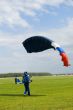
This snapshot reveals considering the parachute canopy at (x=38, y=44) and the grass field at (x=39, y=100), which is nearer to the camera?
the grass field at (x=39, y=100)

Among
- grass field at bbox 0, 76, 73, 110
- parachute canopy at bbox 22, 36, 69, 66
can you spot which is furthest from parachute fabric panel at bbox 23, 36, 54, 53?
grass field at bbox 0, 76, 73, 110

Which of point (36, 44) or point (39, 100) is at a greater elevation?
point (36, 44)

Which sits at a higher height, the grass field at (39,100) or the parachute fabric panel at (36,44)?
the parachute fabric panel at (36,44)

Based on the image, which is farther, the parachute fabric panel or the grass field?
the parachute fabric panel

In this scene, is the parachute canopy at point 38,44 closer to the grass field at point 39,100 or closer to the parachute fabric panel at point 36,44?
the parachute fabric panel at point 36,44

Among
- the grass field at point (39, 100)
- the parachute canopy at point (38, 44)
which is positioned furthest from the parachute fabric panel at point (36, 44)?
the grass field at point (39, 100)

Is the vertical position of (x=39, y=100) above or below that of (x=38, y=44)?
below

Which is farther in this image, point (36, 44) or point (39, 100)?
point (36, 44)

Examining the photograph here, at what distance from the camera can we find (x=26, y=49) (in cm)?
2800

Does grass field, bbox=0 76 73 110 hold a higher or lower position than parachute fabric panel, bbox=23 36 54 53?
lower

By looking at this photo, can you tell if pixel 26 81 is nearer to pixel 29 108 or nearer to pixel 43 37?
pixel 43 37

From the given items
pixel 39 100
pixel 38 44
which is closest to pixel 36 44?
pixel 38 44

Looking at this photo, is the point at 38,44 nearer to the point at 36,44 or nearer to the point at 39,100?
the point at 36,44

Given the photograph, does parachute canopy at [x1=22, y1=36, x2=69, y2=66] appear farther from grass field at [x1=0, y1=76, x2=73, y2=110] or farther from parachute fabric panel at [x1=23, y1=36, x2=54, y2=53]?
grass field at [x1=0, y1=76, x2=73, y2=110]
